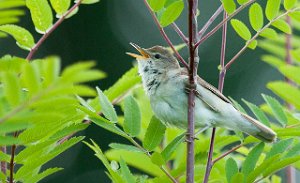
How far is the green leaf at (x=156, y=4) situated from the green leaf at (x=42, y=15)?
0.34 metres

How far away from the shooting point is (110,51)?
706 cm

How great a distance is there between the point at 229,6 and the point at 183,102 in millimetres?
846

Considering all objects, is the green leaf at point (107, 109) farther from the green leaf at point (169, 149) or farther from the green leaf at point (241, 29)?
the green leaf at point (241, 29)

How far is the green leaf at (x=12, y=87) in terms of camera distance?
121cm

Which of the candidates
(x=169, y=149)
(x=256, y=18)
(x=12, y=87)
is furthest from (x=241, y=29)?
(x=12, y=87)

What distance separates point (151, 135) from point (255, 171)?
389 mm

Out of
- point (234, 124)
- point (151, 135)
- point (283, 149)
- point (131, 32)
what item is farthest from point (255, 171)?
point (131, 32)

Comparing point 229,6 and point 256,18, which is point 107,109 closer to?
point 229,6

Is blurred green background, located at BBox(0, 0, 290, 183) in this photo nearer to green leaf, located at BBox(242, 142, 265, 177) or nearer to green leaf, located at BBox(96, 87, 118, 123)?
green leaf, located at BBox(242, 142, 265, 177)

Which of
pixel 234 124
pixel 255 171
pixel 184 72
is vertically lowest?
pixel 255 171

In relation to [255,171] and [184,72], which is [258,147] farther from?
[184,72]

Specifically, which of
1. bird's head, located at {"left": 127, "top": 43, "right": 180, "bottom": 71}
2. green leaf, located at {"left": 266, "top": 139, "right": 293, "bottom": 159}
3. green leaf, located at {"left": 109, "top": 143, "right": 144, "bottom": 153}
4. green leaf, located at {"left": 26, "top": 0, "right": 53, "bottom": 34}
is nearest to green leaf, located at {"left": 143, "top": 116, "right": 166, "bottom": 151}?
green leaf, located at {"left": 109, "top": 143, "right": 144, "bottom": 153}

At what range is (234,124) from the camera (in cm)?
284

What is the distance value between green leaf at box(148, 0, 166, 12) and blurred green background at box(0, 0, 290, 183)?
154 inches
